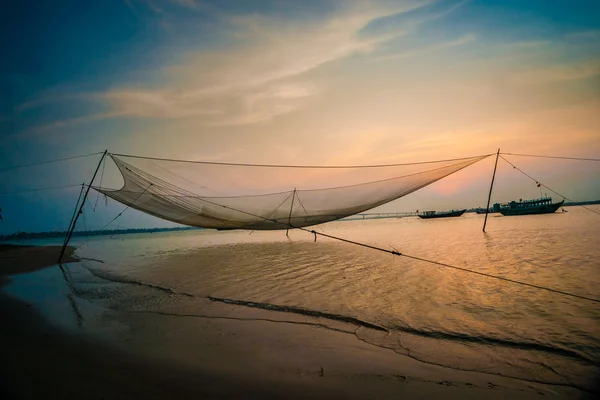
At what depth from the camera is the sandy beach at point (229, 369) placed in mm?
2066

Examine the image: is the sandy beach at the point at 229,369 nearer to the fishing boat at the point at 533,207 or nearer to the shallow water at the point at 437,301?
the shallow water at the point at 437,301

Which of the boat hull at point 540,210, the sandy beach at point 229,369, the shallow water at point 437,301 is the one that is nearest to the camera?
the sandy beach at point 229,369

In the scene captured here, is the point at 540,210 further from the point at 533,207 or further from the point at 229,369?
the point at 229,369


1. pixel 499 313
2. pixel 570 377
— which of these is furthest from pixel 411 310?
pixel 570 377

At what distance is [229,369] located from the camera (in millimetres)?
2459

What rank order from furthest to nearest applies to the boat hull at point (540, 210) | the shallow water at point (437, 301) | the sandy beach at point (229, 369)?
1. the boat hull at point (540, 210)
2. the shallow water at point (437, 301)
3. the sandy beach at point (229, 369)

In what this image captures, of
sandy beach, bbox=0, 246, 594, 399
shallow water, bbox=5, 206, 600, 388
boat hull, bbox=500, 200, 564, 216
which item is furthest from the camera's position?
boat hull, bbox=500, 200, 564, 216

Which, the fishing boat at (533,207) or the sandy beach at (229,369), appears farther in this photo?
the fishing boat at (533,207)

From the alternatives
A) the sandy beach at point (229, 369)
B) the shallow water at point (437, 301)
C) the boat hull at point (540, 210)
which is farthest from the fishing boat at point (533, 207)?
the sandy beach at point (229, 369)

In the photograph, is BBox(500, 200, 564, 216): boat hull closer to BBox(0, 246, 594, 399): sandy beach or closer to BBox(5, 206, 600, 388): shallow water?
BBox(5, 206, 600, 388): shallow water

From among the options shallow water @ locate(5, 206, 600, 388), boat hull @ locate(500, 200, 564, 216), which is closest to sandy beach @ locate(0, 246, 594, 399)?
shallow water @ locate(5, 206, 600, 388)

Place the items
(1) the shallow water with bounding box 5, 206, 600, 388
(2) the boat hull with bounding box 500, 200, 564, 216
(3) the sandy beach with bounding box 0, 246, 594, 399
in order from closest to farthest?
(3) the sandy beach with bounding box 0, 246, 594, 399 → (1) the shallow water with bounding box 5, 206, 600, 388 → (2) the boat hull with bounding box 500, 200, 564, 216

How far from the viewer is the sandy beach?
6.78 ft

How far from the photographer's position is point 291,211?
49.2 feet
